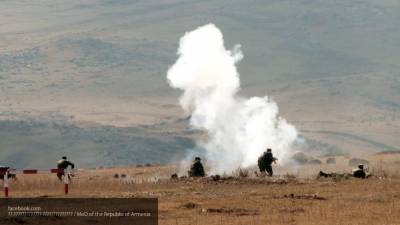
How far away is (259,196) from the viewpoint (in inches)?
1489

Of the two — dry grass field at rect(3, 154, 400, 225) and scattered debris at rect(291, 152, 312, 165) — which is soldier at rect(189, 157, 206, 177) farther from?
scattered debris at rect(291, 152, 312, 165)

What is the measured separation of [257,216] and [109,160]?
11960 cm

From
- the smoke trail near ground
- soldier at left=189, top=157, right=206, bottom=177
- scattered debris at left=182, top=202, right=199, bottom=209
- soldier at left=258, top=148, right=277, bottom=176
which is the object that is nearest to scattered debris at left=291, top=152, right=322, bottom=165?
the smoke trail near ground

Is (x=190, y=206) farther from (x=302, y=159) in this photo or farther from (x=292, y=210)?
(x=302, y=159)

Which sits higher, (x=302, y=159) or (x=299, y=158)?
(x=302, y=159)

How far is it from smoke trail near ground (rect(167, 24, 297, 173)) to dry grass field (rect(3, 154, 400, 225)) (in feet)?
75.3

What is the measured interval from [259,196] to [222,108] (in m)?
43.3

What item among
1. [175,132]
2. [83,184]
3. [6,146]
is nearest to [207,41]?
[83,184]

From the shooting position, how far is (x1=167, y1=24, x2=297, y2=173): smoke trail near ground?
244ft

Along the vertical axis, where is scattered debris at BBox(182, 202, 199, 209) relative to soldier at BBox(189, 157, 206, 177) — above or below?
below

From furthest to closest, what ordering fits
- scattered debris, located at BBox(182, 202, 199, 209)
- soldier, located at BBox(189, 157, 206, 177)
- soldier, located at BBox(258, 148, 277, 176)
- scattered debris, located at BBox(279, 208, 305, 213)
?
soldier, located at BBox(258, 148, 277, 176), soldier, located at BBox(189, 157, 206, 177), scattered debris, located at BBox(182, 202, 199, 209), scattered debris, located at BBox(279, 208, 305, 213)

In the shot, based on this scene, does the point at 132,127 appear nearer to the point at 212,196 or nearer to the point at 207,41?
the point at 207,41

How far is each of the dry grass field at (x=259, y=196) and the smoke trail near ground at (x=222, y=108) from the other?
75.3ft

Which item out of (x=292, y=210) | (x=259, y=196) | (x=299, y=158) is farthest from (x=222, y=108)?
(x=292, y=210)
